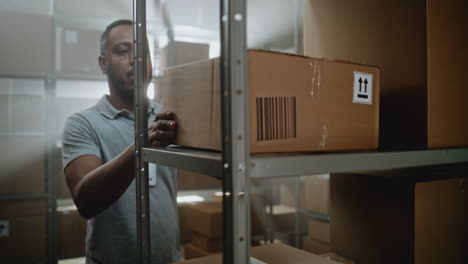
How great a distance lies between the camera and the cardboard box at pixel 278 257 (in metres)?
0.94

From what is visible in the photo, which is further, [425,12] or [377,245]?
[377,245]

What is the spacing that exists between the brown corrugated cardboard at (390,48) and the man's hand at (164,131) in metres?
0.55

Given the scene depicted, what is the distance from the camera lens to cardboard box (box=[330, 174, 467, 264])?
955 millimetres

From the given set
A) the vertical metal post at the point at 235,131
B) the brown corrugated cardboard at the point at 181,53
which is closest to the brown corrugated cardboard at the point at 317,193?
the brown corrugated cardboard at the point at 181,53

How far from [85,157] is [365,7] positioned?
108 cm

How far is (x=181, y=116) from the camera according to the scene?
889mm

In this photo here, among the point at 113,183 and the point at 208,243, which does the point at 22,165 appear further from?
the point at 113,183

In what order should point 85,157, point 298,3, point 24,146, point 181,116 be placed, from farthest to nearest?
point 298,3
point 24,146
point 85,157
point 181,116

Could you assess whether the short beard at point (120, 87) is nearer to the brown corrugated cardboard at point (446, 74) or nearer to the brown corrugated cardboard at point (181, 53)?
the brown corrugated cardboard at point (181, 53)

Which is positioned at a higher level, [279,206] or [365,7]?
[365,7]

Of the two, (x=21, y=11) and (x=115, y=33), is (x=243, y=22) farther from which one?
(x=21, y=11)

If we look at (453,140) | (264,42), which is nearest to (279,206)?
(264,42)

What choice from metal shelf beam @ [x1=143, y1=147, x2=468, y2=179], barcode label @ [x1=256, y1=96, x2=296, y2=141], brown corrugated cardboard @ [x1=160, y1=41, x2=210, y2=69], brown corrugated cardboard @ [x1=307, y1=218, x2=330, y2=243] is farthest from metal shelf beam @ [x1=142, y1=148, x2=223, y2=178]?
brown corrugated cardboard @ [x1=307, y1=218, x2=330, y2=243]

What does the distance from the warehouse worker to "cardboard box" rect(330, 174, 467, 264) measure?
28.2 inches
